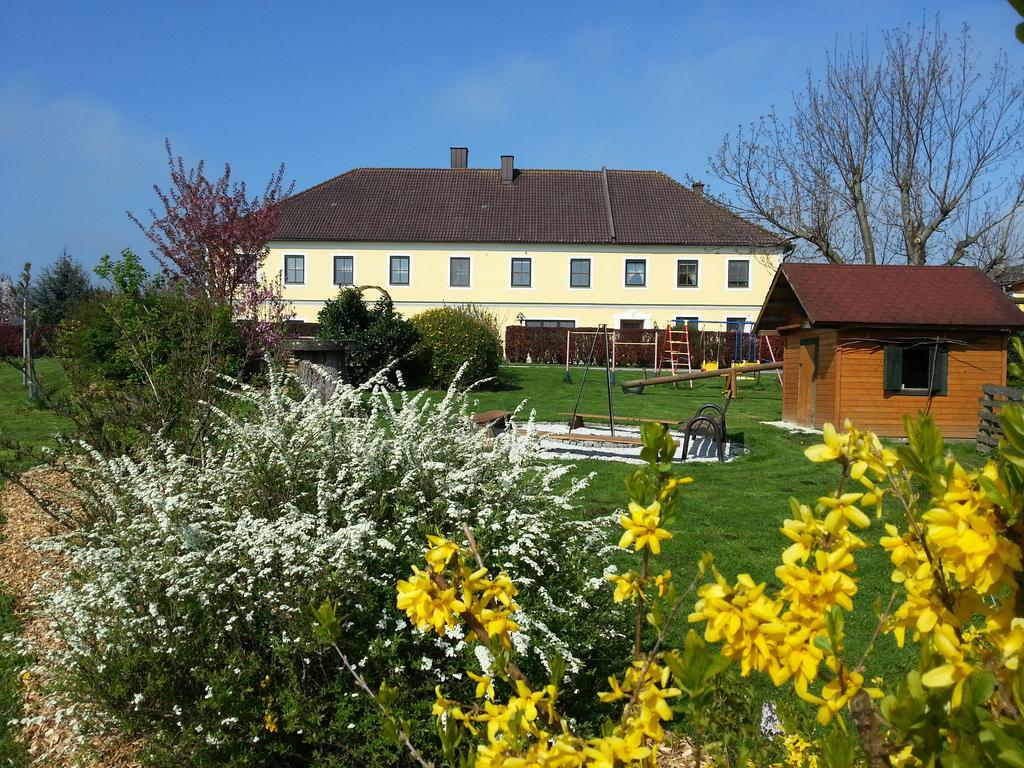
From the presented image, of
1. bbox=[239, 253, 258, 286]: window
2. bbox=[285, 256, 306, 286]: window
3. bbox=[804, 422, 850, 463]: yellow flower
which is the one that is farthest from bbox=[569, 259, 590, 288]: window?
bbox=[804, 422, 850, 463]: yellow flower

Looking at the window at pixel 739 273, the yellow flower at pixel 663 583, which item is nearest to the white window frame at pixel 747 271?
the window at pixel 739 273

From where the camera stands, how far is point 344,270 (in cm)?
3859

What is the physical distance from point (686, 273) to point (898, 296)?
80.6 ft

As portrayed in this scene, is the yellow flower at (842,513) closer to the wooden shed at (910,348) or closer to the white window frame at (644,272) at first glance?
the wooden shed at (910,348)

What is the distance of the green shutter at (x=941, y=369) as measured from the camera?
539 inches

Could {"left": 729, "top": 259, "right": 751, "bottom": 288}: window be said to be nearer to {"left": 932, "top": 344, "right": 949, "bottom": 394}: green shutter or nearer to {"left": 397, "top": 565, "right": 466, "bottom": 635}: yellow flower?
{"left": 932, "top": 344, "right": 949, "bottom": 394}: green shutter

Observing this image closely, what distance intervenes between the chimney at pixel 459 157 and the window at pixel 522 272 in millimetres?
7826

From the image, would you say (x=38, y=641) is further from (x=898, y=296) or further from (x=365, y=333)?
(x=365, y=333)

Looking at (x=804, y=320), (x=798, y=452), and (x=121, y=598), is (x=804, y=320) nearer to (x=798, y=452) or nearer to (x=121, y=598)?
(x=798, y=452)

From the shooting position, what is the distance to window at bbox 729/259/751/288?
37.7 meters

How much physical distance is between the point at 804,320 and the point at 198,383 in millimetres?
11828

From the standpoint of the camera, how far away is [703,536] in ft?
24.5

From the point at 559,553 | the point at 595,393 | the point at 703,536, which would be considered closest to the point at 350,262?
the point at 595,393

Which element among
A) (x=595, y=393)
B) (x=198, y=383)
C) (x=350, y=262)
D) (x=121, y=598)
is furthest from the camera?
(x=350, y=262)
